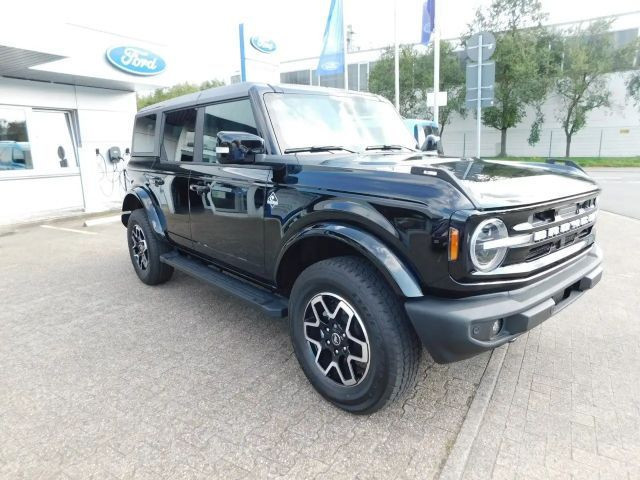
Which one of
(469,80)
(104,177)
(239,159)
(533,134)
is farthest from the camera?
(533,134)

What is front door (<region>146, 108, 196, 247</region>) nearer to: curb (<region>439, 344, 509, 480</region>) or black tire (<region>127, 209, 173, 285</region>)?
black tire (<region>127, 209, 173, 285</region>)

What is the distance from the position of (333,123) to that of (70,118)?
34.4 ft

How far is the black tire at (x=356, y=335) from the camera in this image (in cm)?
225

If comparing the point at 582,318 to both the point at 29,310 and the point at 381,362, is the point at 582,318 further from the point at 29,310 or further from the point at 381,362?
the point at 29,310

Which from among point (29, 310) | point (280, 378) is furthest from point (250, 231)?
point (29, 310)

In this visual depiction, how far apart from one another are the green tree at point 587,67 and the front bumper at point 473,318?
31.7 meters

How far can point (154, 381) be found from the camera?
296cm

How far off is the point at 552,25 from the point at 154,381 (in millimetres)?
35890

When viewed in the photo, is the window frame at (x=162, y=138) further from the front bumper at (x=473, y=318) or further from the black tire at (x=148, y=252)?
the front bumper at (x=473, y=318)

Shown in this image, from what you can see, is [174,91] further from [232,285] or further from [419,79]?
[232,285]

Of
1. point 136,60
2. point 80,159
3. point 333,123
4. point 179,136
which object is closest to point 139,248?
point 179,136

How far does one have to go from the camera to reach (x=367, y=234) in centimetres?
234

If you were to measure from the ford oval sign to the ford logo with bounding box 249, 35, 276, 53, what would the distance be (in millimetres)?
3024

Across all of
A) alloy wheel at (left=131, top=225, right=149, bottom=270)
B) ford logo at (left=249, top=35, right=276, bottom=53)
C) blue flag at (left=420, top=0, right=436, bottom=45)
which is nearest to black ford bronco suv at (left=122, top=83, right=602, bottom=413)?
alloy wheel at (left=131, top=225, right=149, bottom=270)
